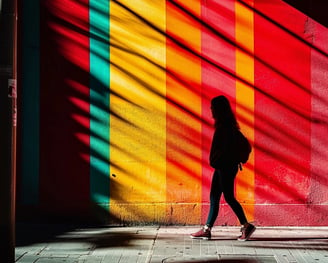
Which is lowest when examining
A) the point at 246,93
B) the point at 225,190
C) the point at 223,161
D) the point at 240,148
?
the point at 225,190

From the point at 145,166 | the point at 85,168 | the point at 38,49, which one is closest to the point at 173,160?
the point at 145,166

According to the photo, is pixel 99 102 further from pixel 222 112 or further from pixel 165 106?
pixel 222 112

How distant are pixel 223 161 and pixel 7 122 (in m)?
3.51

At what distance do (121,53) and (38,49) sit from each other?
121 cm

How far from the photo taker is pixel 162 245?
25.8 feet

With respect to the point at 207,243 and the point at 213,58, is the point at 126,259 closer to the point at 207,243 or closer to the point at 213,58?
the point at 207,243

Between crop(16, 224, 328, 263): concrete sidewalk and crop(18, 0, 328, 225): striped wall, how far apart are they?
1.07ft

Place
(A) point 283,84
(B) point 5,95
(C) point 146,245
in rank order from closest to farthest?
(B) point 5,95
(C) point 146,245
(A) point 283,84

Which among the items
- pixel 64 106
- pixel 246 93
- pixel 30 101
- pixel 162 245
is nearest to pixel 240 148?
pixel 246 93

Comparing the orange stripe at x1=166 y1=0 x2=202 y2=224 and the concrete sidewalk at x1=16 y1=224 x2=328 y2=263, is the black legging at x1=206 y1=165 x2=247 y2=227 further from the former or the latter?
the orange stripe at x1=166 y1=0 x2=202 y2=224

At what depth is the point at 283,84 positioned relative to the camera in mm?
9023

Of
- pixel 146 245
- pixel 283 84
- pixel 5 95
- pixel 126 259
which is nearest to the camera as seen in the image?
pixel 5 95

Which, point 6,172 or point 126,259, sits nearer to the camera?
point 6,172

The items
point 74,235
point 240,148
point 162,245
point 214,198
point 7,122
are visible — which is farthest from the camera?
point 74,235
